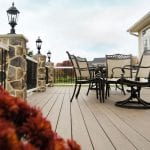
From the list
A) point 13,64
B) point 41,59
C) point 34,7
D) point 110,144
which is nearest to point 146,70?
point 13,64

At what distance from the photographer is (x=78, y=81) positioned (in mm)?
6293

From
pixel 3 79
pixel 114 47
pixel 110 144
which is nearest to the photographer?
pixel 110 144

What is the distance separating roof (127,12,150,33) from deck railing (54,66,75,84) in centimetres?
328

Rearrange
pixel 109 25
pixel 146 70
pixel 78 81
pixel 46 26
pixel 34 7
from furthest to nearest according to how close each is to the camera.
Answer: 1. pixel 109 25
2. pixel 46 26
3. pixel 34 7
4. pixel 78 81
5. pixel 146 70

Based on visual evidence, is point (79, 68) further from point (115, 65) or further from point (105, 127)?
point (105, 127)

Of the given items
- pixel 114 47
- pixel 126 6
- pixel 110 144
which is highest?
pixel 126 6

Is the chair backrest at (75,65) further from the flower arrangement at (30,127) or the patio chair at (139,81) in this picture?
the flower arrangement at (30,127)

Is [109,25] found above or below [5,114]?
above

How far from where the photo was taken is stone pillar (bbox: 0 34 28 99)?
5000 mm

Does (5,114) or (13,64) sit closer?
(5,114)

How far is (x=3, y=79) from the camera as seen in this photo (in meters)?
4.73

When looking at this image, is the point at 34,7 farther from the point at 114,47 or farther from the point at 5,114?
the point at 5,114

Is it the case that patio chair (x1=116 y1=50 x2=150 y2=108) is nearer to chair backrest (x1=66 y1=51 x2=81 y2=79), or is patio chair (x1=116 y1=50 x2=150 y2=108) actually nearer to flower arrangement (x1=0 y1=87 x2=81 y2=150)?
chair backrest (x1=66 y1=51 x2=81 y2=79)

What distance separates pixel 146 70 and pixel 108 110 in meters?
1.19
